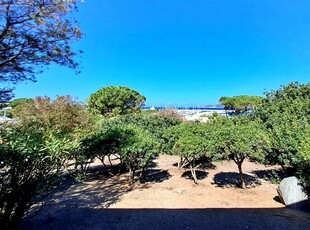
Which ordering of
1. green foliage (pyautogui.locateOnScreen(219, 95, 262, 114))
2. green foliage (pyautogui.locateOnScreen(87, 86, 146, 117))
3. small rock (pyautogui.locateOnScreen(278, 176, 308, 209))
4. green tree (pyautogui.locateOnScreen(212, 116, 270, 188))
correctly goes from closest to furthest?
1. small rock (pyautogui.locateOnScreen(278, 176, 308, 209))
2. green tree (pyautogui.locateOnScreen(212, 116, 270, 188))
3. green foliage (pyautogui.locateOnScreen(87, 86, 146, 117))
4. green foliage (pyautogui.locateOnScreen(219, 95, 262, 114))

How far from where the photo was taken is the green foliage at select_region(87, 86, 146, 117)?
24.6 metres

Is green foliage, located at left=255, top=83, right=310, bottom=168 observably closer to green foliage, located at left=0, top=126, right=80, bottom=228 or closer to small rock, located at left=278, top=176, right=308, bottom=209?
small rock, located at left=278, top=176, right=308, bottom=209

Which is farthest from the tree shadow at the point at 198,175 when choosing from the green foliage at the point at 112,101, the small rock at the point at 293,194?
the green foliage at the point at 112,101

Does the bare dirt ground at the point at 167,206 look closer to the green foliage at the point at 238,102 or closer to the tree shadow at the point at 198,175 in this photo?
the tree shadow at the point at 198,175

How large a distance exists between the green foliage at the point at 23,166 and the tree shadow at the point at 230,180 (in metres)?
4.92

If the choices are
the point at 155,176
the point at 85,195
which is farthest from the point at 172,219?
the point at 155,176

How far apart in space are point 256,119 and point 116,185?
22.0 feet

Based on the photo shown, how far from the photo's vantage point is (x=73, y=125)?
12.0m

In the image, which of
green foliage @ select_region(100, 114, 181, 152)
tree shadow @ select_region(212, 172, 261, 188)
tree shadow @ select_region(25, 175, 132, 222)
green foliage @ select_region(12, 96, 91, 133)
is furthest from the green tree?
green foliage @ select_region(12, 96, 91, 133)

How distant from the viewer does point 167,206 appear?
17.0ft

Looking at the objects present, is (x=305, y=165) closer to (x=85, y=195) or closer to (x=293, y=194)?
(x=293, y=194)

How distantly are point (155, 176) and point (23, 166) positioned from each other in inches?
203

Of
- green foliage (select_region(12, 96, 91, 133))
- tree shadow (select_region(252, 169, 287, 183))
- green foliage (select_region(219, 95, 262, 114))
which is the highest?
green foliage (select_region(219, 95, 262, 114))

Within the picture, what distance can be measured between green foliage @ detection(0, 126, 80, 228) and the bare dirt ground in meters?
0.91
